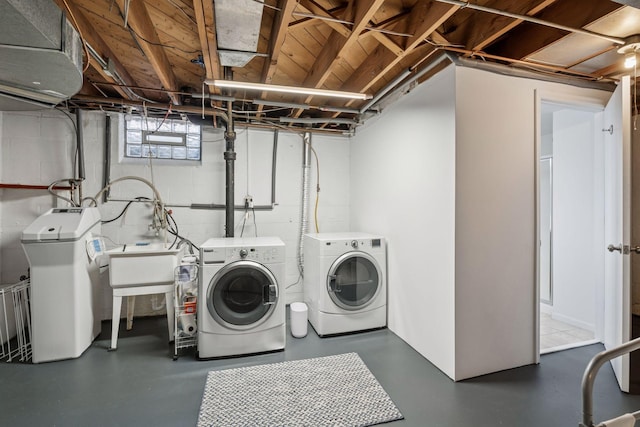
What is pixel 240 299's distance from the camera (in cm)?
269

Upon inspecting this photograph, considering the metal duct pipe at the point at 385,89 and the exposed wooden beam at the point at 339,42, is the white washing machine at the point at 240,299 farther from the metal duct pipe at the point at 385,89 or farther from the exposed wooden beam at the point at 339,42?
the metal duct pipe at the point at 385,89

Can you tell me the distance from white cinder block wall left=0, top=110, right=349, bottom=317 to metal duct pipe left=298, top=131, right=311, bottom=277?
0.07 m

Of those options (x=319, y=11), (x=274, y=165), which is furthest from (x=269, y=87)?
(x=274, y=165)

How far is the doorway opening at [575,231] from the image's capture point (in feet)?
9.29

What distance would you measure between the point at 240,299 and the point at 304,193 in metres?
1.75

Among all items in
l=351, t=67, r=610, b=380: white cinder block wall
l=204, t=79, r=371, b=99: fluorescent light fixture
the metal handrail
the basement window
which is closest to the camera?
the metal handrail

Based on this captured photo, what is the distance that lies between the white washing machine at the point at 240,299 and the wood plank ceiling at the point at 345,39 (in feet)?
5.24

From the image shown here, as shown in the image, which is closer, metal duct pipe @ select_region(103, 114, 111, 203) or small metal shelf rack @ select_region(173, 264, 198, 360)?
small metal shelf rack @ select_region(173, 264, 198, 360)

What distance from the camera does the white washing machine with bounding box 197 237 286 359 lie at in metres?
2.56

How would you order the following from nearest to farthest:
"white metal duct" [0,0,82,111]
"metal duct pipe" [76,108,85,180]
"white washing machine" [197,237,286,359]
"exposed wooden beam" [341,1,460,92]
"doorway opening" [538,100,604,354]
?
"white metal duct" [0,0,82,111] < "exposed wooden beam" [341,1,460,92] < "white washing machine" [197,237,286,359] < "doorway opening" [538,100,604,354] < "metal duct pipe" [76,108,85,180]

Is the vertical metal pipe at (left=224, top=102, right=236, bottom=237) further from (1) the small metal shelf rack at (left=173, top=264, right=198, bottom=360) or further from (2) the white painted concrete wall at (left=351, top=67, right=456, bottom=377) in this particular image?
(2) the white painted concrete wall at (left=351, top=67, right=456, bottom=377)

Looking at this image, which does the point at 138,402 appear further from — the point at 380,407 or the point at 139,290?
the point at 380,407

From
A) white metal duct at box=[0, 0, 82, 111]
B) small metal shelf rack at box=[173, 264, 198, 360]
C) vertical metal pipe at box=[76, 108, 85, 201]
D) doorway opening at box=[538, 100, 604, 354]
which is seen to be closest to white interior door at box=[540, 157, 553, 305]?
doorway opening at box=[538, 100, 604, 354]

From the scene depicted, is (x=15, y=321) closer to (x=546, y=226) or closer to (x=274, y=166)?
(x=274, y=166)
